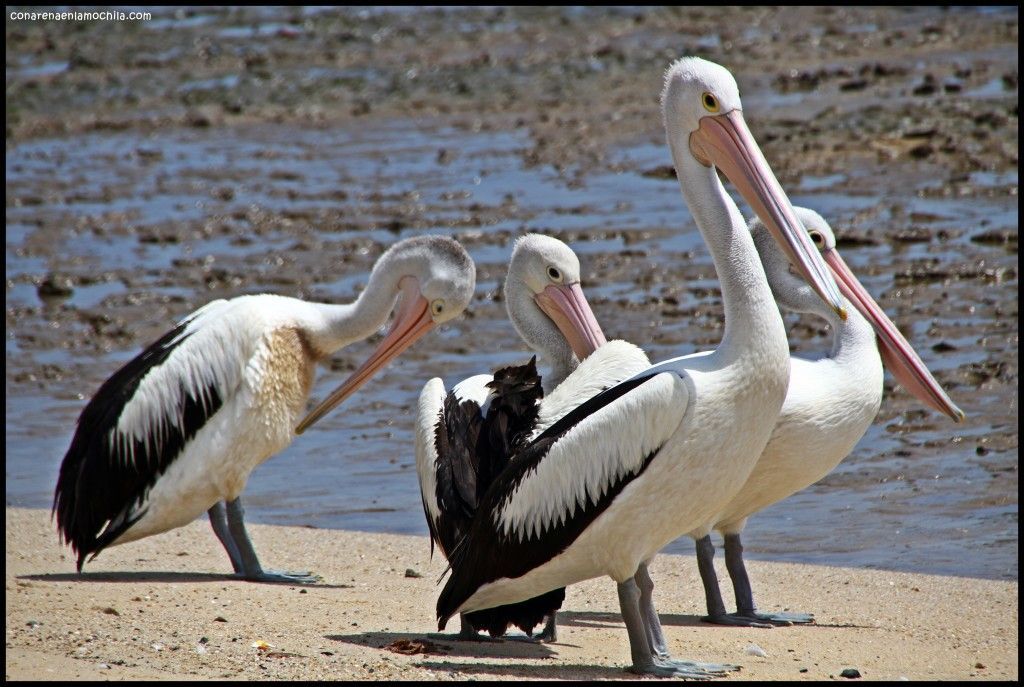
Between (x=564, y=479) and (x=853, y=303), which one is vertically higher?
(x=853, y=303)

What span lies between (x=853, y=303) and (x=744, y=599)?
4.88 ft

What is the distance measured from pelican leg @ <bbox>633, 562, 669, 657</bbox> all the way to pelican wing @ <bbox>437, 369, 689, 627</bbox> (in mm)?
320

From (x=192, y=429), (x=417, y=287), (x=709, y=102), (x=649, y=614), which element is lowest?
(x=649, y=614)

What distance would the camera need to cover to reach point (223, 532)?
7270 mm

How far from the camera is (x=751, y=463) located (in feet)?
16.8

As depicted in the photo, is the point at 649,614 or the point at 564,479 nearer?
the point at 564,479

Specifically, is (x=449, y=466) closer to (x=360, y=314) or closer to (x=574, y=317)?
(x=574, y=317)

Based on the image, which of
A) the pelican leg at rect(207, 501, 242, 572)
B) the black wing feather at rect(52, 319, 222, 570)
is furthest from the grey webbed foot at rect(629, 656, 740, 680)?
the black wing feather at rect(52, 319, 222, 570)

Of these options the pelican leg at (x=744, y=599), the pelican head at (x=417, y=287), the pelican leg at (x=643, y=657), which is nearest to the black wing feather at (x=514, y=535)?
the pelican leg at (x=643, y=657)

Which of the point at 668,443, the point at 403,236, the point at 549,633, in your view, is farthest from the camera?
the point at 403,236

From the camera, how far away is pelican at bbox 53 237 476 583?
701cm

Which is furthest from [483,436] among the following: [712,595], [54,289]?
[54,289]

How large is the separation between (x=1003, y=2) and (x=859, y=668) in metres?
19.6

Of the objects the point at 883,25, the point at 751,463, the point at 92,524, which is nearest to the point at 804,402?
the point at 751,463
